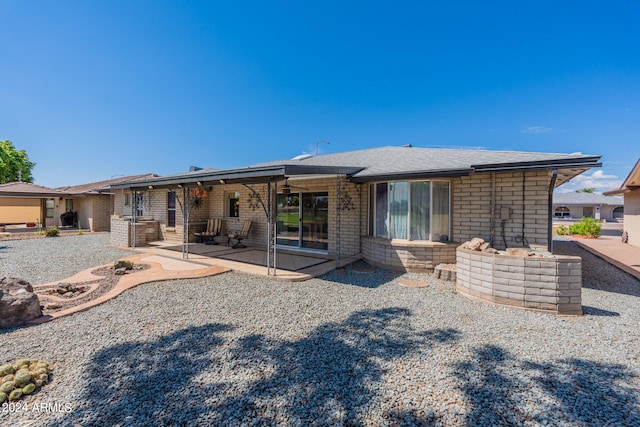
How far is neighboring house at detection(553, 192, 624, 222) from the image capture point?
33938 millimetres

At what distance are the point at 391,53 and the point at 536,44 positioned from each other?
18.1 ft

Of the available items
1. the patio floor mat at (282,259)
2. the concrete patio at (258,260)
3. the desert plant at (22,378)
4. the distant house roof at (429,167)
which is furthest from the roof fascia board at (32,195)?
the desert plant at (22,378)

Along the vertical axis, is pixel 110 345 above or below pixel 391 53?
below

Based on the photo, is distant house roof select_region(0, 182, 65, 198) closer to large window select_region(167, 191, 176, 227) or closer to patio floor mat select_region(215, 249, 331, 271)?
large window select_region(167, 191, 176, 227)

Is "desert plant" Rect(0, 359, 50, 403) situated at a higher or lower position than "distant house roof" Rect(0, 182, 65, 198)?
lower

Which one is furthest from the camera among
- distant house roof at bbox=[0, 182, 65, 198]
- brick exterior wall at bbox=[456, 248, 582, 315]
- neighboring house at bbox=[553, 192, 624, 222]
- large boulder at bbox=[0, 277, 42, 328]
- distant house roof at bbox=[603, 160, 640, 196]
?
neighboring house at bbox=[553, 192, 624, 222]

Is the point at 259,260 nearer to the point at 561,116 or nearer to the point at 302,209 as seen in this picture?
the point at 302,209

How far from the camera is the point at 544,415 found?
7.30ft

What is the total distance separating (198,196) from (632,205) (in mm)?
22960

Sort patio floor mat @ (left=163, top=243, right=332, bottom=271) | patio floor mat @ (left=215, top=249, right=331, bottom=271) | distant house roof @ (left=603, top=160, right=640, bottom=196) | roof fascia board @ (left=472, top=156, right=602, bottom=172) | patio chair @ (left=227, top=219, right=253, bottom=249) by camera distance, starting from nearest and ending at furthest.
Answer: roof fascia board @ (left=472, top=156, right=602, bottom=172) < patio floor mat @ (left=215, top=249, right=331, bottom=271) < patio floor mat @ (left=163, top=243, right=332, bottom=271) < distant house roof @ (left=603, top=160, right=640, bottom=196) < patio chair @ (left=227, top=219, right=253, bottom=249)

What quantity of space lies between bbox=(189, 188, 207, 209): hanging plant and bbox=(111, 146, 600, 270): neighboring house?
220 cm

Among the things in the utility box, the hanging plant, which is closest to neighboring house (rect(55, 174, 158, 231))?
the hanging plant

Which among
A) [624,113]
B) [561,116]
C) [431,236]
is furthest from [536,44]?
[624,113]

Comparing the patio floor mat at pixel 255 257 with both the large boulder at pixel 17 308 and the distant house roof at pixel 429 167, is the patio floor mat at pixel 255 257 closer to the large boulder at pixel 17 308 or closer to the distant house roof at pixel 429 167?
the distant house roof at pixel 429 167
